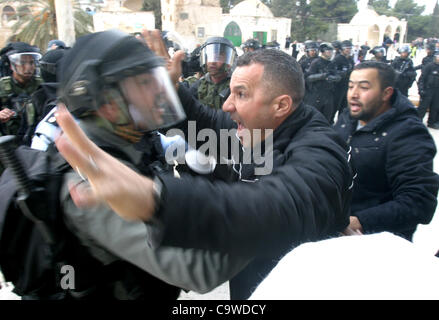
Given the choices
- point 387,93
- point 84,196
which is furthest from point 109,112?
point 387,93

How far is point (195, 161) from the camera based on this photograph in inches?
62.9

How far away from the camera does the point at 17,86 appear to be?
4.11 meters

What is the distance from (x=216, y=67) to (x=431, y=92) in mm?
6206

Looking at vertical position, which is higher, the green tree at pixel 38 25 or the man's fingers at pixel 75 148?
the green tree at pixel 38 25

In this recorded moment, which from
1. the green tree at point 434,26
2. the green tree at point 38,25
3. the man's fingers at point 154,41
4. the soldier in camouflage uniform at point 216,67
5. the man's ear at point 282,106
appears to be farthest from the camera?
the green tree at point 434,26

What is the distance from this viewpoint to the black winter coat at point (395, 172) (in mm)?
1771

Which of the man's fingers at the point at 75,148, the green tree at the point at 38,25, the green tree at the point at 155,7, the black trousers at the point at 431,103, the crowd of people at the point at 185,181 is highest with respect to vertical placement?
the green tree at the point at 155,7

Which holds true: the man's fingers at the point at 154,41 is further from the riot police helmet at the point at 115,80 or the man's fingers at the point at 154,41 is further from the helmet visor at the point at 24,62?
the helmet visor at the point at 24,62

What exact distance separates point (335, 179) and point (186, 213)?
448 millimetres

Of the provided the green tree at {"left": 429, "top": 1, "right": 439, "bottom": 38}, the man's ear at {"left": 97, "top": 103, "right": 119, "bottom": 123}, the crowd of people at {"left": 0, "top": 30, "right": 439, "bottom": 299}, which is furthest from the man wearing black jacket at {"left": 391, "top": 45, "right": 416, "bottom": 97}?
the green tree at {"left": 429, "top": 1, "right": 439, "bottom": 38}

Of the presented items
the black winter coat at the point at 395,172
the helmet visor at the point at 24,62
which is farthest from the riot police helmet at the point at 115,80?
the helmet visor at the point at 24,62
